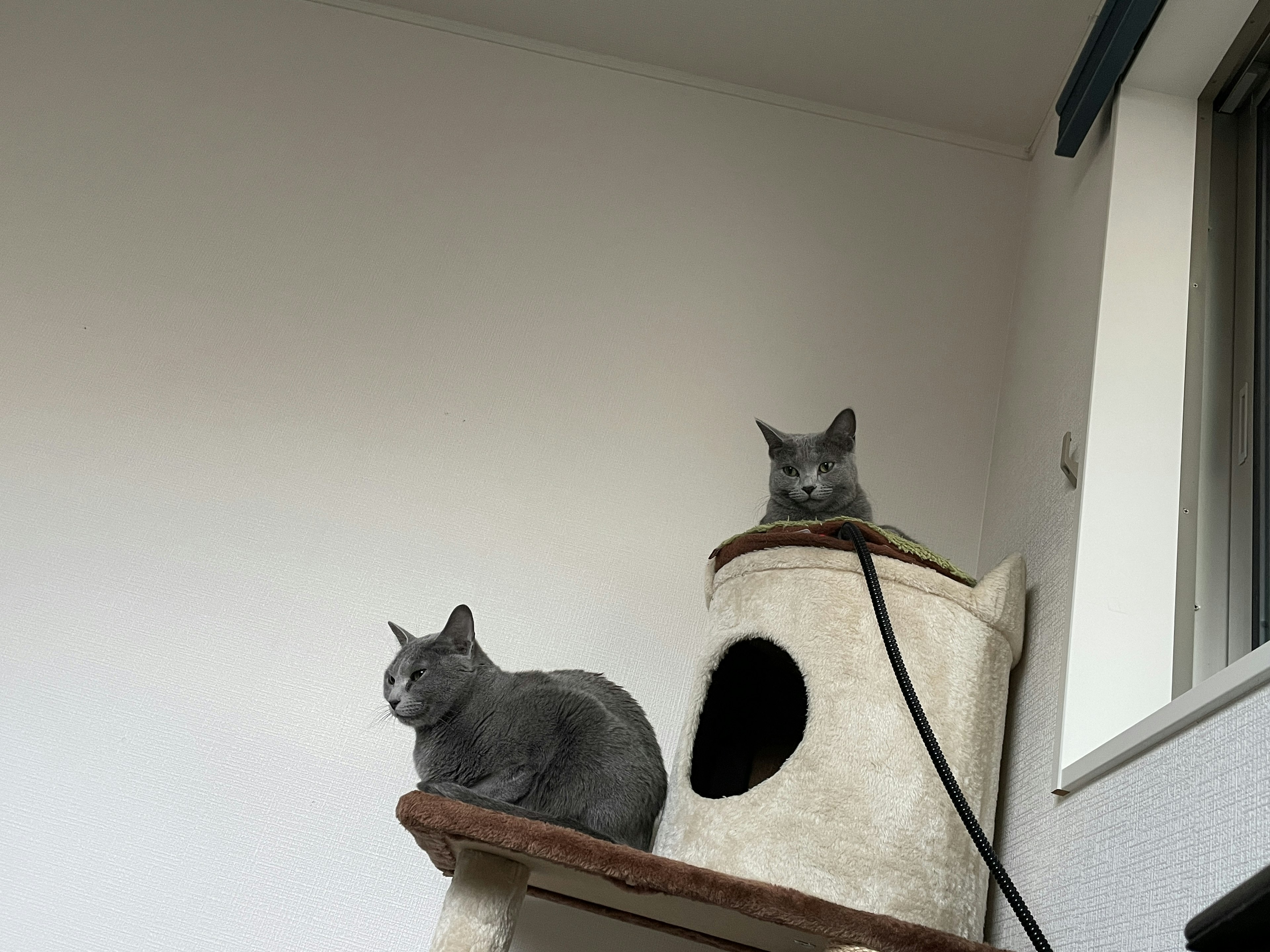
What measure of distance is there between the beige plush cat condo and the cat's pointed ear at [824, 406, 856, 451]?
0.89 ft

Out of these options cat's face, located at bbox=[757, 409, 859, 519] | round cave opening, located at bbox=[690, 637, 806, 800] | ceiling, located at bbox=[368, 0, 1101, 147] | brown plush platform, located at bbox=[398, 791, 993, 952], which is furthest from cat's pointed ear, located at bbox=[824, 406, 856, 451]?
ceiling, located at bbox=[368, 0, 1101, 147]

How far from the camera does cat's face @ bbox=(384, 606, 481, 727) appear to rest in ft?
4.10

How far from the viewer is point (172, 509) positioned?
185cm

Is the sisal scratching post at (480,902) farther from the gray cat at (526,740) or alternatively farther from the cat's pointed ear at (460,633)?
the cat's pointed ear at (460,633)

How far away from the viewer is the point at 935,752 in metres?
1.03

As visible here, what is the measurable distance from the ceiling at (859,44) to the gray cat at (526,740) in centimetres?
150

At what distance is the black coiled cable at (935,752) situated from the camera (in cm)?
93

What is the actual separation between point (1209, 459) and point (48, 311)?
6.65 feet

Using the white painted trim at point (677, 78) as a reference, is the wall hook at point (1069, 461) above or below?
below

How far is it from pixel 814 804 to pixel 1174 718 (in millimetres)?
409

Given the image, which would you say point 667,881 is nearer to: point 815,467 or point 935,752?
point 935,752

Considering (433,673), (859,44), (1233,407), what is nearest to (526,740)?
(433,673)

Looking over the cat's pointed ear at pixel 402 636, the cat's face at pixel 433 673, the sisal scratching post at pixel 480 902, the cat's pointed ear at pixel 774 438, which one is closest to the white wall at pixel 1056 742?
the cat's pointed ear at pixel 774 438

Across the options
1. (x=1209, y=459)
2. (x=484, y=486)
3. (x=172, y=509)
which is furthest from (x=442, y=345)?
(x=1209, y=459)
